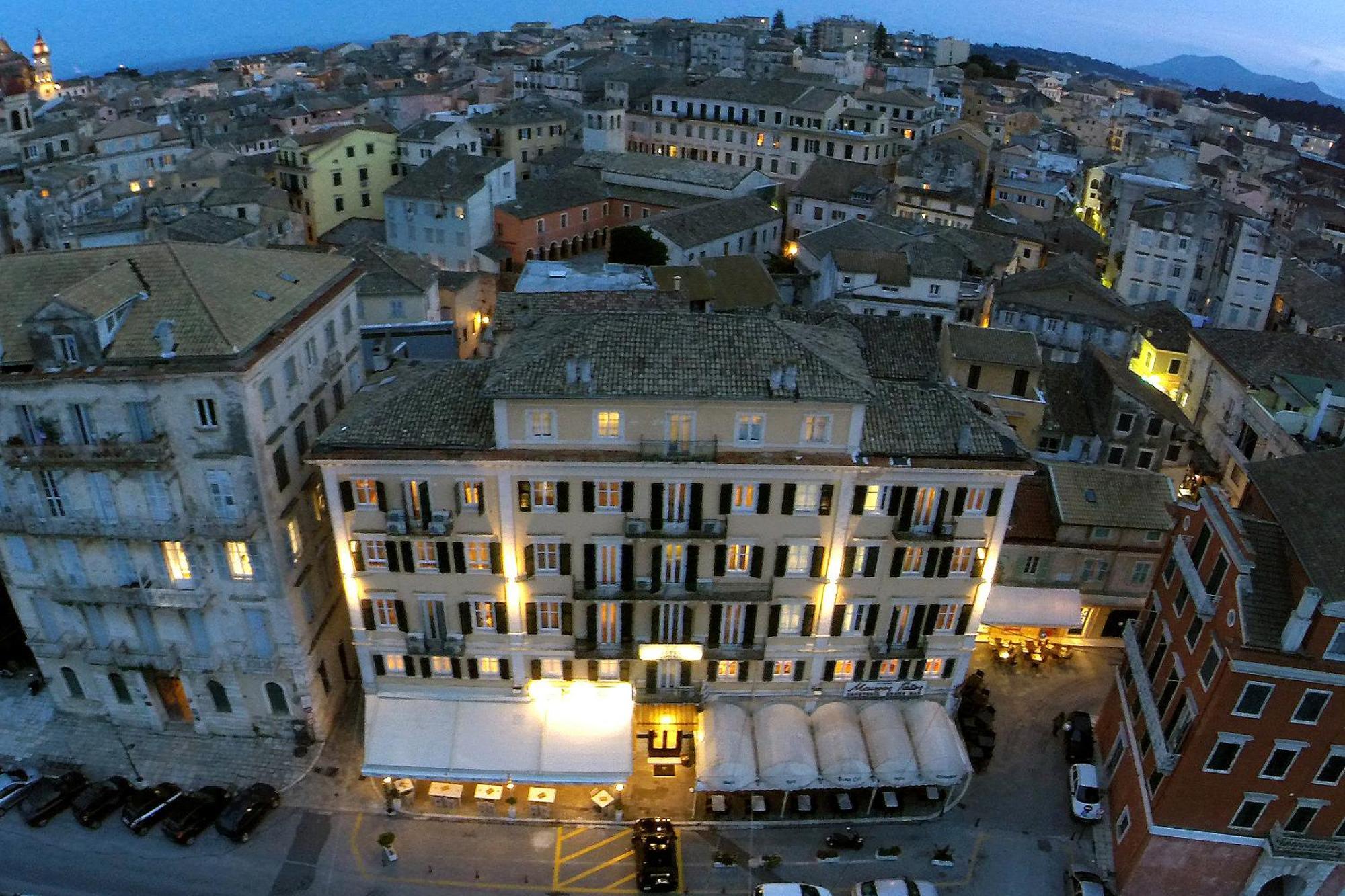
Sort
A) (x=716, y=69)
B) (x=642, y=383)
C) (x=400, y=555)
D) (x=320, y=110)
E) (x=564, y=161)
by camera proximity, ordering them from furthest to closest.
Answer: (x=716, y=69)
(x=320, y=110)
(x=564, y=161)
(x=400, y=555)
(x=642, y=383)

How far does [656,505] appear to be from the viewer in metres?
40.1

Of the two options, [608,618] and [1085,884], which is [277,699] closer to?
[608,618]

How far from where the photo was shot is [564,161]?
410 feet

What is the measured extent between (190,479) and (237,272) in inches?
404

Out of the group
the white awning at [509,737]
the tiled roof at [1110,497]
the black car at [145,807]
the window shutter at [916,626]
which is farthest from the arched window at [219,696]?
the tiled roof at [1110,497]

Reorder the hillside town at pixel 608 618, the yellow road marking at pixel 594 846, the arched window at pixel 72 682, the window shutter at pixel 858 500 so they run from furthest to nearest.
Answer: the arched window at pixel 72 682, the yellow road marking at pixel 594 846, the window shutter at pixel 858 500, the hillside town at pixel 608 618

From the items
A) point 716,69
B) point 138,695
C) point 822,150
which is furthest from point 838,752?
point 716,69

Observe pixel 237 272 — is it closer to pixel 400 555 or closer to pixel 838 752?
pixel 400 555

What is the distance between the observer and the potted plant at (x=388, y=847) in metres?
39.6

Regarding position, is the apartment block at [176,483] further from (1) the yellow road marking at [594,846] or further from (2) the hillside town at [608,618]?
(1) the yellow road marking at [594,846]

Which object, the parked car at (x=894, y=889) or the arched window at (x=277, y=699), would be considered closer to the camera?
the parked car at (x=894, y=889)

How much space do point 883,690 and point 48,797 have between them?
40.1 metres

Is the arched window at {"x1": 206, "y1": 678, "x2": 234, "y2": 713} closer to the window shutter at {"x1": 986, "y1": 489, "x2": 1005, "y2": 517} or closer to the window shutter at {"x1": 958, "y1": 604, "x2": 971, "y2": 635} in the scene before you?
the window shutter at {"x1": 958, "y1": 604, "x2": 971, "y2": 635}

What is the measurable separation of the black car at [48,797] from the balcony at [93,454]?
15.8 metres
